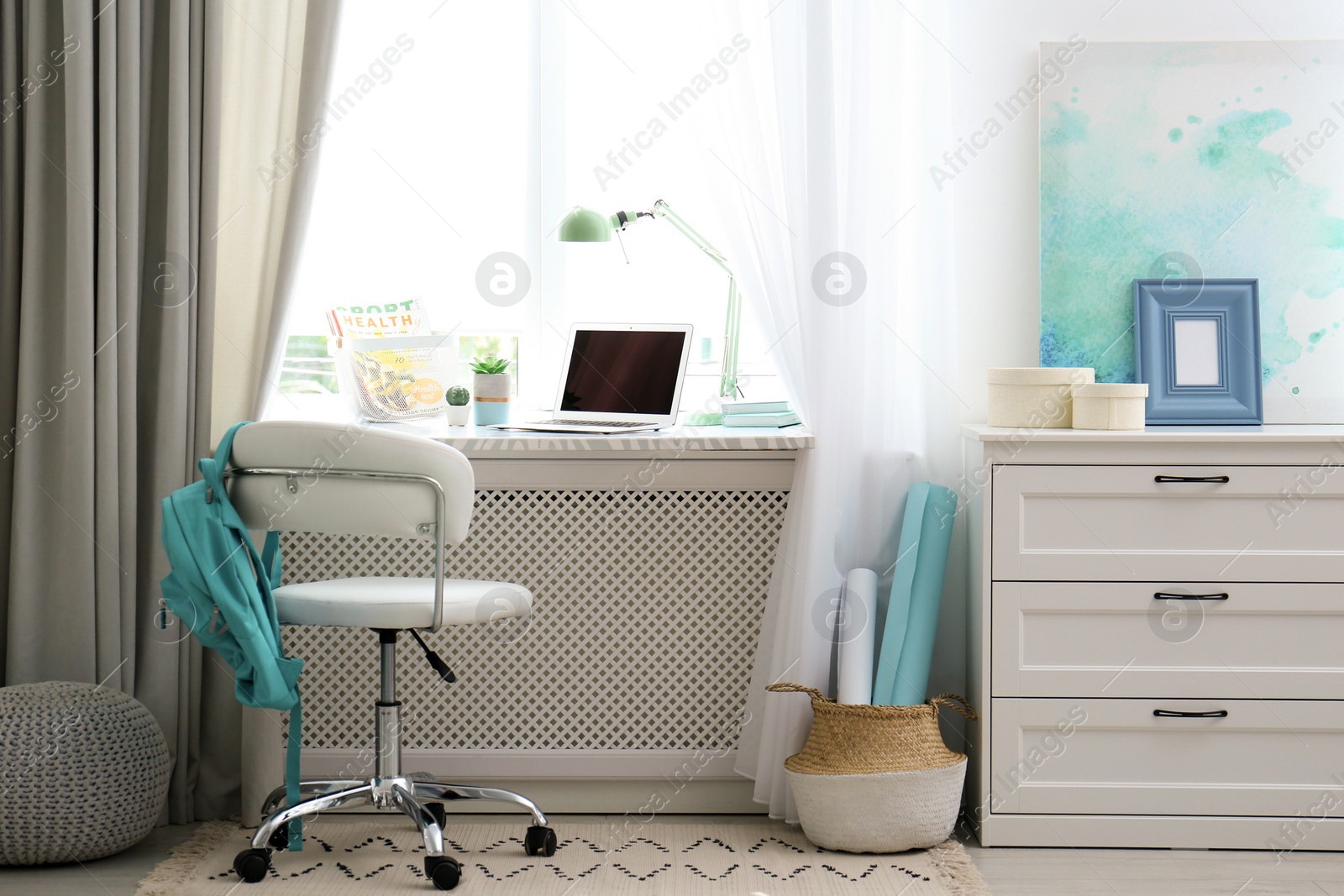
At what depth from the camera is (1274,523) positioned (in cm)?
208

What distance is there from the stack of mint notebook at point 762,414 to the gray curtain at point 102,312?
1.15 m

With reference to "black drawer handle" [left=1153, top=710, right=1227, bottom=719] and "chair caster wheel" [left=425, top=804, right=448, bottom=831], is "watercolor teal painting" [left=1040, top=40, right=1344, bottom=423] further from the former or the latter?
"chair caster wheel" [left=425, top=804, right=448, bottom=831]

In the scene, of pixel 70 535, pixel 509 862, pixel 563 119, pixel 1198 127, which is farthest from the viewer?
pixel 563 119

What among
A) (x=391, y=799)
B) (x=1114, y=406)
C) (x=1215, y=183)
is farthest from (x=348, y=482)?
(x=1215, y=183)

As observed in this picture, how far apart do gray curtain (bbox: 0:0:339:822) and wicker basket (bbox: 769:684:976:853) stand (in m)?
1.36

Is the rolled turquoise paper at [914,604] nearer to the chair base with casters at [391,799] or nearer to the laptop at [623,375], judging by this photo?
the laptop at [623,375]

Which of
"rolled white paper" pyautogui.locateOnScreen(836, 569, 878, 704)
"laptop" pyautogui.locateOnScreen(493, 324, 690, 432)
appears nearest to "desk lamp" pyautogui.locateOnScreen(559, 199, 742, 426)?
"laptop" pyautogui.locateOnScreen(493, 324, 690, 432)

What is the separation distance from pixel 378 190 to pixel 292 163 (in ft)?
1.13

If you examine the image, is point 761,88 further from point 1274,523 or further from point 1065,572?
point 1274,523

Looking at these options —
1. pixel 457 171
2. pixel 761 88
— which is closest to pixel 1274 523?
pixel 761 88

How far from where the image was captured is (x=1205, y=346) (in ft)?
7.98

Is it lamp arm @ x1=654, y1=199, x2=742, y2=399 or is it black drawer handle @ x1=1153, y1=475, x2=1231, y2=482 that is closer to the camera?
black drawer handle @ x1=1153, y1=475, x2=1231, y2=482

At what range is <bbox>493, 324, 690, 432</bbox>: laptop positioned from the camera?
2424 millimetres

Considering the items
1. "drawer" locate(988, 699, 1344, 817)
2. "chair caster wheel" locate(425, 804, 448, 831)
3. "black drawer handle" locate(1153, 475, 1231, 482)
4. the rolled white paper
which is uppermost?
"black drawer handle" locate(1153, 475, 1231, 482)
